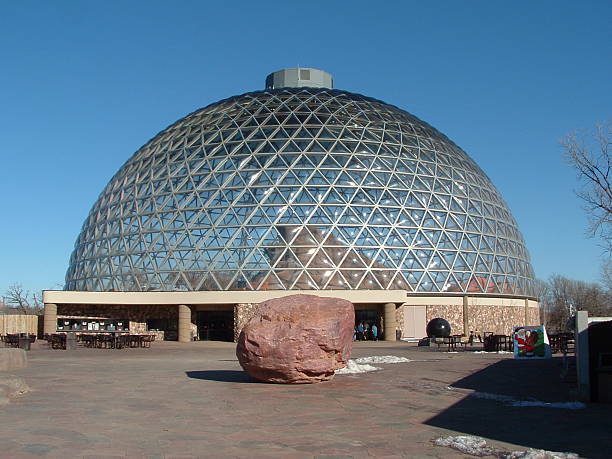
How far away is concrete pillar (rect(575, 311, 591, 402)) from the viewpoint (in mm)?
14914

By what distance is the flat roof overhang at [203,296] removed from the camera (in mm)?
43750

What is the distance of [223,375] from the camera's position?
20203 millimetres

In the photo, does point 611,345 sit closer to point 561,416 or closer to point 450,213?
point 561,416

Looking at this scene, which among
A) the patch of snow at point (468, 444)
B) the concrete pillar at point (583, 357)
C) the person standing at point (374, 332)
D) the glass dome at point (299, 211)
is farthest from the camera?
the person standing at point (374, 332)

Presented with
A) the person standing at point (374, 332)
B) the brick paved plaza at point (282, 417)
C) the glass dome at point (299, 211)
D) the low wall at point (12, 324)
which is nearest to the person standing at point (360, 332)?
the person standing at point (374, 332)

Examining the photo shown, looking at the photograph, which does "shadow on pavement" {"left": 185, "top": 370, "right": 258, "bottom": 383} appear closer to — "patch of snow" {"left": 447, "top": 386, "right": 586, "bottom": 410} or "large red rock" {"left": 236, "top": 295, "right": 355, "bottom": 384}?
"large red rock" {"left": 236, "top": 295, "right": 355, "bottom": 384}

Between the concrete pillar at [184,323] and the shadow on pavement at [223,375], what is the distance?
24833 millimetres

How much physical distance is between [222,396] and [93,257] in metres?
39.5

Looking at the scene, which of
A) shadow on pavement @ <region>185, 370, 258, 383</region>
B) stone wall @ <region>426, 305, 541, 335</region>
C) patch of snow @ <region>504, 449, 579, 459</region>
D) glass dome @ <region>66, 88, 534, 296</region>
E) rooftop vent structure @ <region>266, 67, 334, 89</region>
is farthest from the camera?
rooftop vent structure @ <region>266, 67, 334, 89</region>

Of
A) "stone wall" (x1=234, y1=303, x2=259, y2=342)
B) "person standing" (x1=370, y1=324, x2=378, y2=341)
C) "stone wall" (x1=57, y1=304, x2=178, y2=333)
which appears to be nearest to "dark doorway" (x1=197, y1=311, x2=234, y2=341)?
"stone wall" (x1=57, y1=304, x2=178, y2=333)

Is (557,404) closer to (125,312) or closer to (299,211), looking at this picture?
(299,211)

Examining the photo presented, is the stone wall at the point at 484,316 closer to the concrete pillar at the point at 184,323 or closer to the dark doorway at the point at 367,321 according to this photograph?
the dark doorway at the point at 367,321

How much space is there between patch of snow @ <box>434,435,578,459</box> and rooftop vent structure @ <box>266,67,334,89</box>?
52302mm

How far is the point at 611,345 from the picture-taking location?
15930 millimetres
